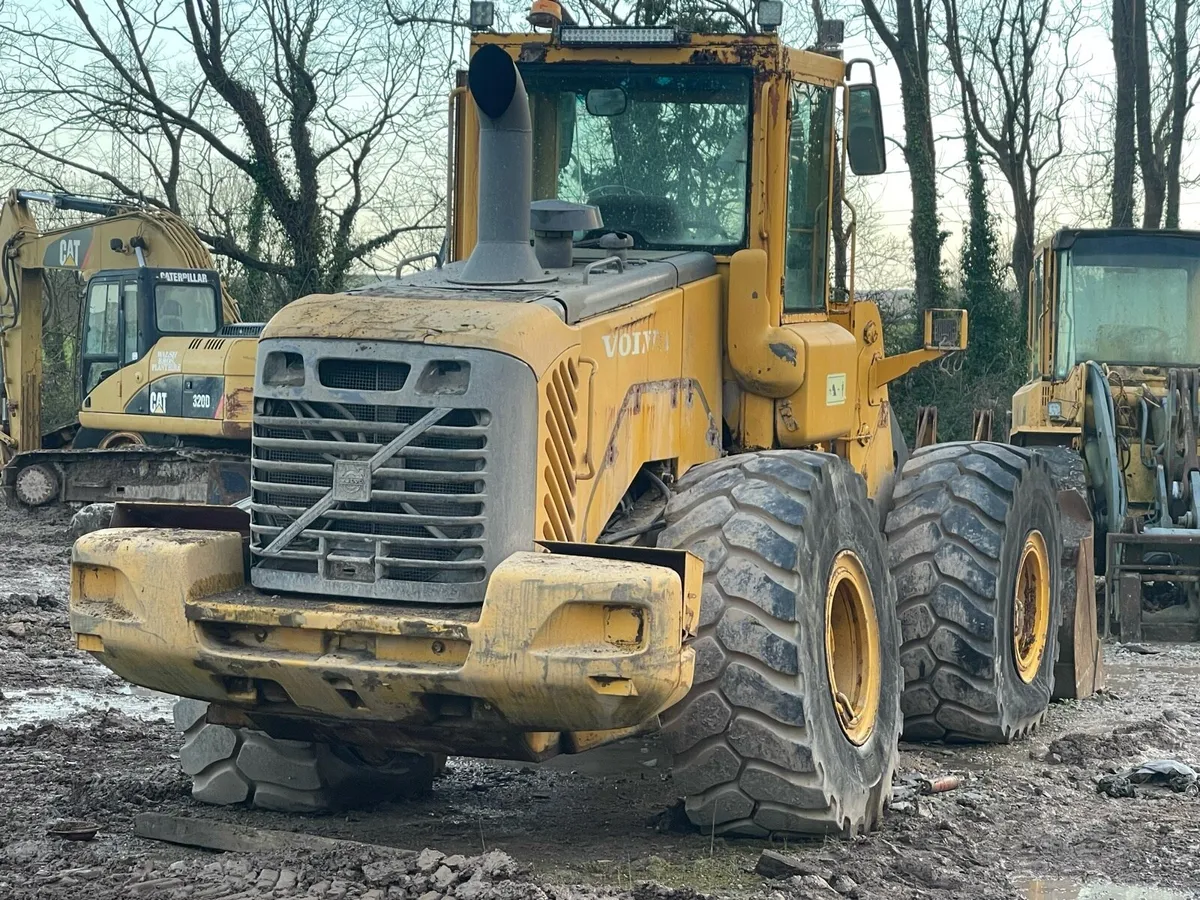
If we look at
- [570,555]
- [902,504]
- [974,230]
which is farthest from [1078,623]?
[974,230]

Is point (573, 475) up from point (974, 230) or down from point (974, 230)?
down

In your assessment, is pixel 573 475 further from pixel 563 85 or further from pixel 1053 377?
pixel 1053 377

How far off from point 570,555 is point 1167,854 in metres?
2.53

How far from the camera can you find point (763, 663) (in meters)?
5.59

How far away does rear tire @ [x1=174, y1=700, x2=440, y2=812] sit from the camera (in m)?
6.29

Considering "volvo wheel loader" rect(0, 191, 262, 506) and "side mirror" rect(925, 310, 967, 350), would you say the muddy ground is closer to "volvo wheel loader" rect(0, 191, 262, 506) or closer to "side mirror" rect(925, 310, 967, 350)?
"side mirror" rect(925, 310, 967, 350)

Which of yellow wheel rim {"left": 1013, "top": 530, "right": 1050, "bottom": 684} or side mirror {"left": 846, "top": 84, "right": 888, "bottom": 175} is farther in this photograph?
yellow wheel rim {"left": 1013, "top": 530, "right": 1050, "bottom": 684}

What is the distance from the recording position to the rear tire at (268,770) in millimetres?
6285

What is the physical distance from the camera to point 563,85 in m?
7.43

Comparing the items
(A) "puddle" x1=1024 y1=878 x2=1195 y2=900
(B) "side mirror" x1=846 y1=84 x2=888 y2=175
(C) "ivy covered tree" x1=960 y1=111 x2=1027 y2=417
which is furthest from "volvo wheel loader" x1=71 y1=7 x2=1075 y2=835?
(C) "ivy covered tree" x1=960 y1=111 x2=1027 y2=417

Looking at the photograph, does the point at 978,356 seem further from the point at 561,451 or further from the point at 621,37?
the point at 561,451

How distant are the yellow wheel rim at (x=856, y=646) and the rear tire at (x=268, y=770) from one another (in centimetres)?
180

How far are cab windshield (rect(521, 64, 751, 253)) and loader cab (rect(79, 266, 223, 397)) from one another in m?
13.2

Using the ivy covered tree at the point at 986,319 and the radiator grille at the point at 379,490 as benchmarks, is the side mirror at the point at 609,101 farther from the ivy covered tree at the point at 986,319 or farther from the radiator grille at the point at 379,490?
the ivy covered tree at the point at 986,319
